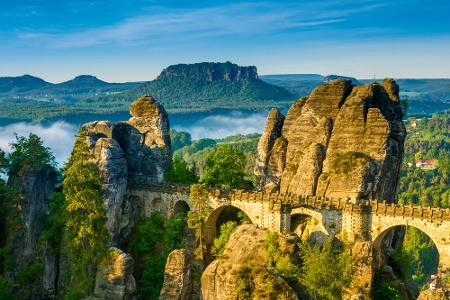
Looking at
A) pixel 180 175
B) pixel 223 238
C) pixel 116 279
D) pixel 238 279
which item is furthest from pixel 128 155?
pixel 238 279

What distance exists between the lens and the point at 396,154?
5950cm

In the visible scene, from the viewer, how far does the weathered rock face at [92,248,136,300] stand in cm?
5425

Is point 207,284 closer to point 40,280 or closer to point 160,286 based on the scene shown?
point 160,286

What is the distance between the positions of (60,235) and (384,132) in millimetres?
31694

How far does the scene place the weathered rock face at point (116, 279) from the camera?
54250 millimetres

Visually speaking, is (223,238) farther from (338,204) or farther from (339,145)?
(339,145)

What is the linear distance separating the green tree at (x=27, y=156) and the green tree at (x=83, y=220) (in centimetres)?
783

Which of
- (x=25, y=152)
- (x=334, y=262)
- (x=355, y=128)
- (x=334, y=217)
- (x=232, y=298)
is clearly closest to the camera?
(x=232, y=298)

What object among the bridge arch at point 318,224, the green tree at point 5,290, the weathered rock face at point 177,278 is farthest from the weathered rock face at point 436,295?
the green tree at point 5,290

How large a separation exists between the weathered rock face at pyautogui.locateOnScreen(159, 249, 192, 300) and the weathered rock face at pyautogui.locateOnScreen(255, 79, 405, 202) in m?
14.3

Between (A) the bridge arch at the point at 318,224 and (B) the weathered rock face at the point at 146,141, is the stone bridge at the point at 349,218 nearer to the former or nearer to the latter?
(A) the bridge arch at the point at 318,224

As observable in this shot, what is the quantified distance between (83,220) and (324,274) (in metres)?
22.2

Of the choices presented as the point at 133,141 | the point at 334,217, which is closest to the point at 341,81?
the point at 334,217

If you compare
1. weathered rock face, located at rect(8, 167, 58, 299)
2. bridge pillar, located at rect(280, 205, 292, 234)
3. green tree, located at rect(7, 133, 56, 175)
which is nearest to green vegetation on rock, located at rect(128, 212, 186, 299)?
weathered rock face, located at rect(8, 167, 58, 299)
